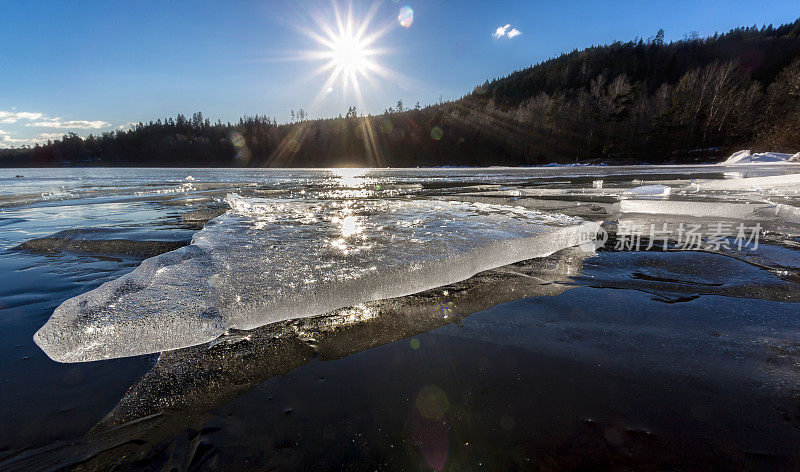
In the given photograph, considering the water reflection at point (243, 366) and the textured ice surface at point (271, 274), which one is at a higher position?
the textured ice surface at point (271, 274)

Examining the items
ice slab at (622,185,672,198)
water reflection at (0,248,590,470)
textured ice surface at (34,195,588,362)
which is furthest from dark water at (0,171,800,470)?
ice slab at (622,185,672,198)

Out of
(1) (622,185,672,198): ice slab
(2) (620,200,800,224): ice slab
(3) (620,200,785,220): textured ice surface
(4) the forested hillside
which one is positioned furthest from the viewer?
(4) the forested hillside

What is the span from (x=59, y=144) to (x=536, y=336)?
153 metres

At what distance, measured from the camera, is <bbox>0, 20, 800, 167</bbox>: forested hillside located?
4741cm

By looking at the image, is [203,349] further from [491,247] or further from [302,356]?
[491,247]

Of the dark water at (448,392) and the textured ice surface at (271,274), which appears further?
the textured ice surface at (271,274)

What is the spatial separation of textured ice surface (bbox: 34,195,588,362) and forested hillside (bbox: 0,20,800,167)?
51936 millimetres

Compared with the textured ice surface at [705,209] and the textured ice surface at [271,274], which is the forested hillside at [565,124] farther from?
the textured ice surface at [271,274]

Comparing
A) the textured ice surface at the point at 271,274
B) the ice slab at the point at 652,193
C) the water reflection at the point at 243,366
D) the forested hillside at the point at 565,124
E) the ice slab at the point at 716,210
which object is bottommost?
the water reflection at the point at 243,366

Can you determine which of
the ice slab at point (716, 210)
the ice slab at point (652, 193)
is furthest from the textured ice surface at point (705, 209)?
the ice slab at point (652, 193)

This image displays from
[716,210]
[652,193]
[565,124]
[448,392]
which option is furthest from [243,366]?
[565,124]

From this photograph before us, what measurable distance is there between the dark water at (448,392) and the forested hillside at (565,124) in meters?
52.7

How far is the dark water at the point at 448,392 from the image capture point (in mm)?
1008

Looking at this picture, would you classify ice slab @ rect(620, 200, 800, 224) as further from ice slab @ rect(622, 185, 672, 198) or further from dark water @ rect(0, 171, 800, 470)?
dark water @ rect(0, 171, 800, 470)
